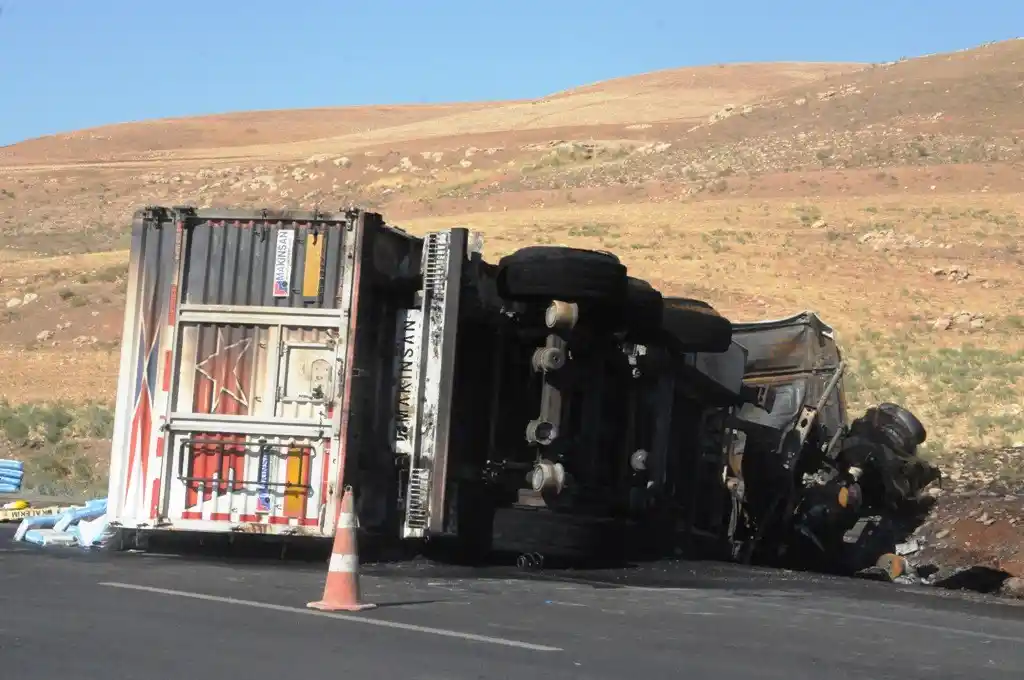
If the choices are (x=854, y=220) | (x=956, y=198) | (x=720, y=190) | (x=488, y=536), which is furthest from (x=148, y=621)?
(x=720, y=190)

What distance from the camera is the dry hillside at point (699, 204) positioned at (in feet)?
106

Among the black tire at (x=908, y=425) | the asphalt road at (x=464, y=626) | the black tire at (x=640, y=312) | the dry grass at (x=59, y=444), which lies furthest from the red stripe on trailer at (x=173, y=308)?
the dry grass at (x=59, y=444)

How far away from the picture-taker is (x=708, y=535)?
13.7 metres

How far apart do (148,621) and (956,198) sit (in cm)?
4823

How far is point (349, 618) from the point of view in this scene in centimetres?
837

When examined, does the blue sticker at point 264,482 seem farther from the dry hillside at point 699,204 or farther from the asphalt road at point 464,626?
the dry hillside at point 699,204

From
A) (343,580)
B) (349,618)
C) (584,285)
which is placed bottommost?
(349,618)

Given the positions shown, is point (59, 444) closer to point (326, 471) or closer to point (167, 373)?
point (167, 373)

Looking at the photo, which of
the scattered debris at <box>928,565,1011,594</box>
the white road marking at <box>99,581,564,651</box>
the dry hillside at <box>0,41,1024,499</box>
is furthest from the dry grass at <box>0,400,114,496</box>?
the white road marking at <box>99,581,564,651</box>

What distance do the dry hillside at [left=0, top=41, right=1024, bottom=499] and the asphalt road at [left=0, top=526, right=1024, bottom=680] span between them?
364 inches

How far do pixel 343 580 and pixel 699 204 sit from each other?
47.7 m

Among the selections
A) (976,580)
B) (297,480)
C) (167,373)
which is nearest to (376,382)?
(297,480)

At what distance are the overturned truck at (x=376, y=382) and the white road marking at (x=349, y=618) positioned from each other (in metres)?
1.33

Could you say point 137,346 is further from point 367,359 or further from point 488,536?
point 488,536
